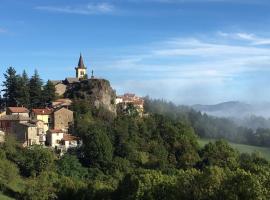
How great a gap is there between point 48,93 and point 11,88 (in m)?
6.58

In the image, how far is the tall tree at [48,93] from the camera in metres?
95.1

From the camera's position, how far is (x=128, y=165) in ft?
264

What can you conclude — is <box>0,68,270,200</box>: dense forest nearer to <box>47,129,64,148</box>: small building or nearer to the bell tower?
<box>47,129,64,148</box>: small building

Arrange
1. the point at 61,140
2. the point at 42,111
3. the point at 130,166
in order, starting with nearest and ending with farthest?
the point at 130,166, the point at 61,140, the point at 42,111

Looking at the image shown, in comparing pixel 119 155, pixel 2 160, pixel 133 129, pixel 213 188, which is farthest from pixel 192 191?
pixel 133 129

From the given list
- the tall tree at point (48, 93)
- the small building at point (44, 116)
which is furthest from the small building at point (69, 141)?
the tall tree at point (48, 93)

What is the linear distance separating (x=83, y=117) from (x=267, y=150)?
52.5 metres

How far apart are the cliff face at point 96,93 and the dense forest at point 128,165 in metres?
1.78

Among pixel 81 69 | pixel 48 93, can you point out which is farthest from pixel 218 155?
pixel 81 69

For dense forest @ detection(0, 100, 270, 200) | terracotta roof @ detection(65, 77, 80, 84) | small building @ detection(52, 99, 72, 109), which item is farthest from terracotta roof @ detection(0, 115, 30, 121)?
terracotta roof @ detection(65, 77, 80, 84)

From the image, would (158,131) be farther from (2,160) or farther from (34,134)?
(2,160)

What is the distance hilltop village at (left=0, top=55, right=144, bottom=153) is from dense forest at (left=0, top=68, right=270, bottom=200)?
1.67m

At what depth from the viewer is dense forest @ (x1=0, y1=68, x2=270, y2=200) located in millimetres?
43938

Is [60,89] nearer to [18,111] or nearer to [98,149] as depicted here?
[18,111]
